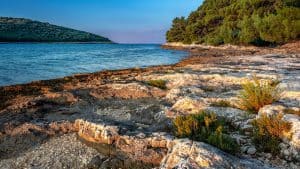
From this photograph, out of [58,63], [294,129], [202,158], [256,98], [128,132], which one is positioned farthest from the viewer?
[58,63]

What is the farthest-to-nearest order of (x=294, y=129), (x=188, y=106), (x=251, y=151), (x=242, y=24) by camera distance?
(x=242, y=24) → (x=188, y=106) → (x=294, y=129) → (x=251, y=151)

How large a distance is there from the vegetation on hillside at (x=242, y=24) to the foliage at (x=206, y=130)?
210 ft

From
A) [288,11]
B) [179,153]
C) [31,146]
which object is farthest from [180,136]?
[288,11]

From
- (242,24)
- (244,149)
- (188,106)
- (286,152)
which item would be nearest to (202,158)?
(244,149)

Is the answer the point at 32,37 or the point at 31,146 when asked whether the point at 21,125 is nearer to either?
the point at 31,146

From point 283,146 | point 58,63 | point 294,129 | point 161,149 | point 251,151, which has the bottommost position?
point 58,63

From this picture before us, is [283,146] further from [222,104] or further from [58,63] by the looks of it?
[58,63]

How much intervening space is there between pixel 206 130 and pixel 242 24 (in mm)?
83232

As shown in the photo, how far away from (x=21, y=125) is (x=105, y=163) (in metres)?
5.54

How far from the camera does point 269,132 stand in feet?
33.6

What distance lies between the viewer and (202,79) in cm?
2181

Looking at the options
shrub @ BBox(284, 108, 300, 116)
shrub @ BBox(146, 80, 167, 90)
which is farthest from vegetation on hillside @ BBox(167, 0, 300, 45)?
shrub @ BBox(284, 108, 300, 116)

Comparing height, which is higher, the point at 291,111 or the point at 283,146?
the point at 291,111

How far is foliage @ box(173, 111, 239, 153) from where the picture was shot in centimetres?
953
